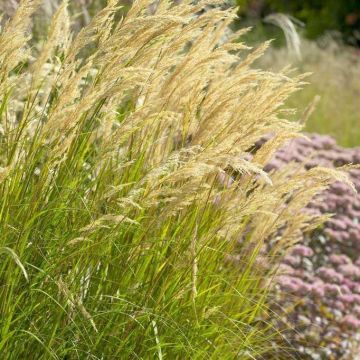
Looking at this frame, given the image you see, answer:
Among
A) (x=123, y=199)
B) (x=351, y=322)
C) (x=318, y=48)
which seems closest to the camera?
(x=123, y=199)

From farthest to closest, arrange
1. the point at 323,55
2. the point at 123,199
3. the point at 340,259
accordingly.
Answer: the point at 323,55
the point at 340,259
the point at 123,199

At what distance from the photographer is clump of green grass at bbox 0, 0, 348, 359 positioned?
2656 millimetres

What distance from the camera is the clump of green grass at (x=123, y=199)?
266cm

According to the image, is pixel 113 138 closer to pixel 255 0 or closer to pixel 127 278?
pixel 127 278

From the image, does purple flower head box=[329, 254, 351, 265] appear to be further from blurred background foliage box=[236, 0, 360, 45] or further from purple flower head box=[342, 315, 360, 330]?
blurred background foliage box=[236, 0, 360, 45]

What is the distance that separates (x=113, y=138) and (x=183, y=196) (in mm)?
262

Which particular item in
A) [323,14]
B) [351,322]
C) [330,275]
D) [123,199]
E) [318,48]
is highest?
[123,199]

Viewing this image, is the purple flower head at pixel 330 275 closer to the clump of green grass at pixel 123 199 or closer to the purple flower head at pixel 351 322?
the purple flower head at pixel 351 322

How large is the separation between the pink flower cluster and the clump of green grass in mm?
1304

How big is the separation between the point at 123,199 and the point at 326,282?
3234mm

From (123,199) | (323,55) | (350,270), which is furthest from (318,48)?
(123,199)

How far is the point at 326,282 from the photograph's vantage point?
18.2ft

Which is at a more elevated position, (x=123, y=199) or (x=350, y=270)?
(x=123, y=199)

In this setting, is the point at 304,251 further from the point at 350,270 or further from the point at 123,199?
the point at 123,199
